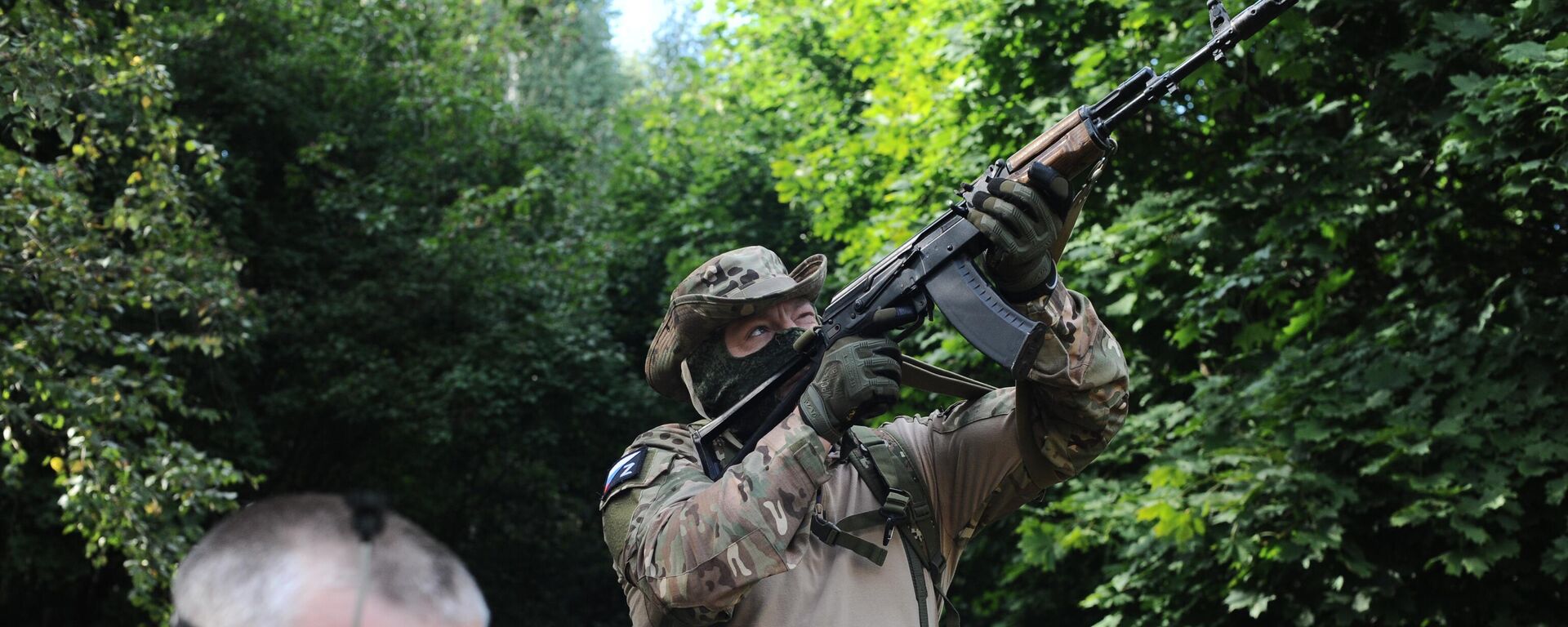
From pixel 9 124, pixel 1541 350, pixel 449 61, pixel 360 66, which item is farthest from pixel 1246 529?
pixel 449 61

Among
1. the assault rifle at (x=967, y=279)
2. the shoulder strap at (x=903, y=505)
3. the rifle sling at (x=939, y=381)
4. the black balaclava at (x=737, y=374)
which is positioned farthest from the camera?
the rifle sling at (x=939, y=381)

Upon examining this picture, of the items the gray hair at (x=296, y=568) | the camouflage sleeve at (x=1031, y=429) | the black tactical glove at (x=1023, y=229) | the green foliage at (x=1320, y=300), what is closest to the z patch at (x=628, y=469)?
the camouflage sleeve at (x=1031, y=429)

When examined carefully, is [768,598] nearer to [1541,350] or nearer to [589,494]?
[1541,350]

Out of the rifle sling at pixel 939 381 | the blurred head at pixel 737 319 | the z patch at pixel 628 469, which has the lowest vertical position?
the rifle sling at pixel 939 381

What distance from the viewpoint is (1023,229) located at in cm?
327

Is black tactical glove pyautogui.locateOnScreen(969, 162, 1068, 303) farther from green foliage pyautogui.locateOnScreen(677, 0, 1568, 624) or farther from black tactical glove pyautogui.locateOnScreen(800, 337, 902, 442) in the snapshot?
green foliage pyautogui.locateOnScreen(677, 0, 1568, 624)

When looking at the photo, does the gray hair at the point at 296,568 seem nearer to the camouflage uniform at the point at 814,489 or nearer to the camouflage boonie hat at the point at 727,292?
the camouflage uniform at the point at 814,489

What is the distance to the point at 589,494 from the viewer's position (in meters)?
21.9

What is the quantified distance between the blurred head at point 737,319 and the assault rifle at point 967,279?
80mm

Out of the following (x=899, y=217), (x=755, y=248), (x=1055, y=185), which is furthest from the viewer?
(x=899, y=217)

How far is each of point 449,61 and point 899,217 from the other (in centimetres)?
1266

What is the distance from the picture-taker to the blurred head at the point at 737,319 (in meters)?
3.52

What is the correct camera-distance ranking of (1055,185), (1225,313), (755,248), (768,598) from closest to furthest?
(768,598) → (1055,185) → (755,248) → (1225,313)

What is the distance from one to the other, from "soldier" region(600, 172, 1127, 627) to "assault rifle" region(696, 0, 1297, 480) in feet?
0.18
